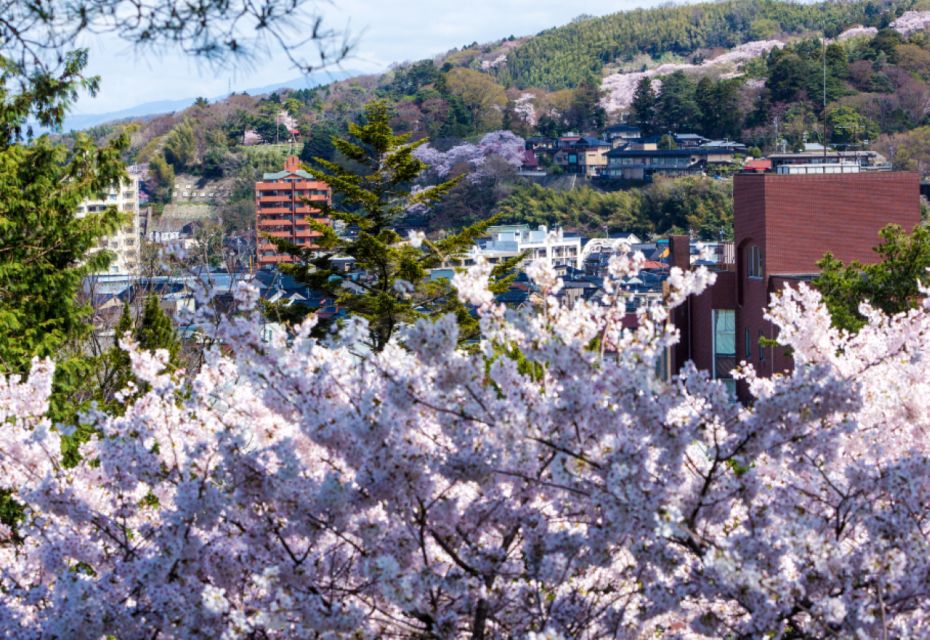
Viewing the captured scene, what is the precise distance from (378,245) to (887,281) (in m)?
7.11

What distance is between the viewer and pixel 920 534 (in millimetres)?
3523

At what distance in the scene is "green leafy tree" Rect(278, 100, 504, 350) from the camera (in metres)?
19.5

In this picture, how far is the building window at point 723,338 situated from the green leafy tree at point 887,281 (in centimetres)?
1102

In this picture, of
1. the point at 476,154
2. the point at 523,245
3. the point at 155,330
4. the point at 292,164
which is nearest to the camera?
the point at 155,330

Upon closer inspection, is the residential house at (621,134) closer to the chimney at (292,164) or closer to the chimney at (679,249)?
the chimney at (292,164)

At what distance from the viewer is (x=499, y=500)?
152 inches

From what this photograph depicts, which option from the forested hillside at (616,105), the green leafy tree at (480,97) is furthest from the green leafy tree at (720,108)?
the green leafy tree at (480,97)

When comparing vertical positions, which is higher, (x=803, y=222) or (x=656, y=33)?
(x=656, y=33)

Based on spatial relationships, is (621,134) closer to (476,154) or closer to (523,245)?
(476,154)

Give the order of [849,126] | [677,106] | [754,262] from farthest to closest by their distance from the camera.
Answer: [677,106] → [849,126] → [754,262]

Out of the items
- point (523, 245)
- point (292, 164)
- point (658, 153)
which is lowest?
point (523, 245)

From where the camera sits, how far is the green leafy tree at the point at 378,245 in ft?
64.0

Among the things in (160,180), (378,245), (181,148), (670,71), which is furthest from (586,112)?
(378,245)

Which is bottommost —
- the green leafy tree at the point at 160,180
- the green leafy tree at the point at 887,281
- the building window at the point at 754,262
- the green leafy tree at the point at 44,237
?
the green leafy tree at the point at 160,180
